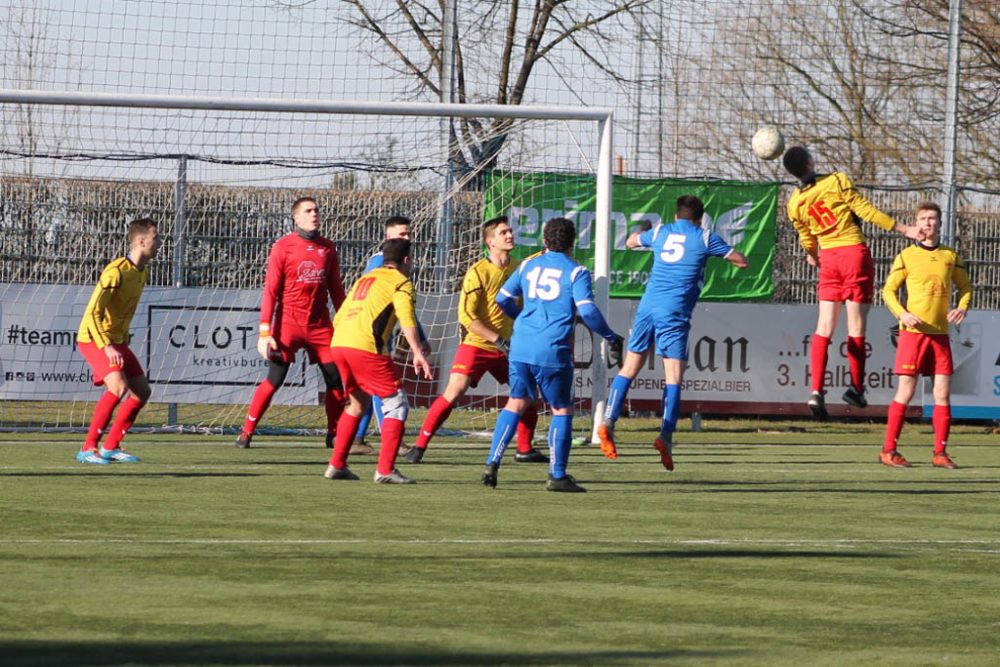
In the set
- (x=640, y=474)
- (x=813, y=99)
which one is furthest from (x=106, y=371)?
(x=813, y=99)

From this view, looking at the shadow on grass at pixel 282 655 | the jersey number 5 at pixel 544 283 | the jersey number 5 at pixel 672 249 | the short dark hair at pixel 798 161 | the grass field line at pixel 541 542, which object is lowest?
the grass field line at pixel 541 542

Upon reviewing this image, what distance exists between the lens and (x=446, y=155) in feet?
57.8

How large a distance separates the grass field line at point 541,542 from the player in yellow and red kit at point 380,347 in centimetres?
278

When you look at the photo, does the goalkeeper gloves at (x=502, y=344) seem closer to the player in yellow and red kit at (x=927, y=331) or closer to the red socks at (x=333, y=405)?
the red socks at (x=333, y=405)

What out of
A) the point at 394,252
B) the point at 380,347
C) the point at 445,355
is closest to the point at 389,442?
the point at 380,347

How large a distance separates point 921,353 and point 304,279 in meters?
5.38

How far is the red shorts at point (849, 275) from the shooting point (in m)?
13.1

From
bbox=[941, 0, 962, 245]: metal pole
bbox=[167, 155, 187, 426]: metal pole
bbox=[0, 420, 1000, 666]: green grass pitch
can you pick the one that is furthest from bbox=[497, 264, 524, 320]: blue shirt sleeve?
bbox=[941, 0, 962, 245]: metal pole

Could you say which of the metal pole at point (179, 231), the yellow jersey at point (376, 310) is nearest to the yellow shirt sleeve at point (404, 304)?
the yellow jersey at point (376, 310)

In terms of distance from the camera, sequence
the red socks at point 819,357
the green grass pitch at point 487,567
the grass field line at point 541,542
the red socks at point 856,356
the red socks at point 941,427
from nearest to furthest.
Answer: the green grass pitch at point 487,567 < the grass field line at point 541,542 < the red socks at point 856,356 < the red socks at point 819,357 < the red socks at point 941,427

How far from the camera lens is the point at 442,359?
714 inches

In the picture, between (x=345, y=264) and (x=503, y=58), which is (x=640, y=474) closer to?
(x=345, y=264)

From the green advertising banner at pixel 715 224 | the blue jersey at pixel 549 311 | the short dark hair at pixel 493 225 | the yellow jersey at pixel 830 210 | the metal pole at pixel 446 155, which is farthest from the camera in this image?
the green advertising banner at pixel 715 224

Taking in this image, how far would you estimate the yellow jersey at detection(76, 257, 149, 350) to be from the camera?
12805mm
